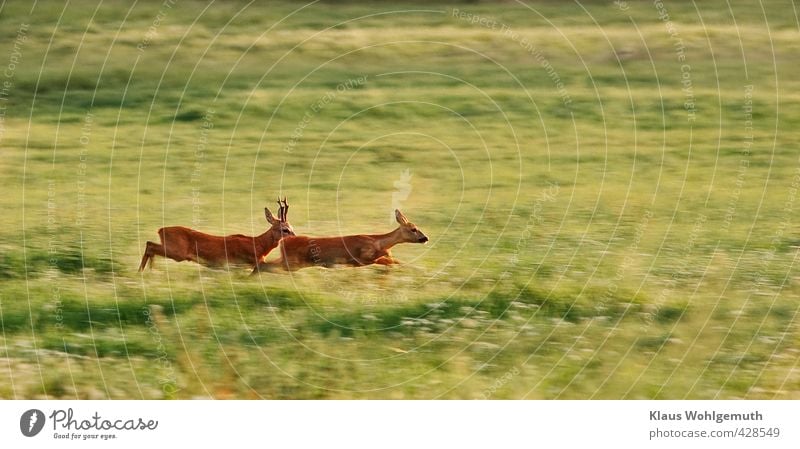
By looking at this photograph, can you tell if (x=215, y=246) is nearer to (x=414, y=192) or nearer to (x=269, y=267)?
(x=269, y=267)

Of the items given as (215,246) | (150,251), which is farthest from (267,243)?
(150,251)

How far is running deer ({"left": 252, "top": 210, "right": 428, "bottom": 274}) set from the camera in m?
9.96

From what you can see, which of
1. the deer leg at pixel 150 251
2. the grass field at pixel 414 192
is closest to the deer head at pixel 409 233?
the grass field at pixel 414 192

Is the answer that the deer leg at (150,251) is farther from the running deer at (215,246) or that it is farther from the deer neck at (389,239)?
the deer neck at (389,239)

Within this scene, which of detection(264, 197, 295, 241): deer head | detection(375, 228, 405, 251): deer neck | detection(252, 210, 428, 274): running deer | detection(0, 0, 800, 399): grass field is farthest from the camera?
detection(375, 228, 405, 251): deer neck

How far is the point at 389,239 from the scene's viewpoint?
33.3 feet

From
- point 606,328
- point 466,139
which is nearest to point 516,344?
point 606,328

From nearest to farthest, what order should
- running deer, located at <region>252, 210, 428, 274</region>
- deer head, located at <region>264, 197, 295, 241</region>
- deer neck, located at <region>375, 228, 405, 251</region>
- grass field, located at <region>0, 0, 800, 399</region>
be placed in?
grass field, located at <region>0, 0, 800, 399</region> < deer head, located at <region>264, 197, 295, 241</region> < running deer, located at <region>252, 210, 428, 274</region> < deer neck, located at <region>375, 228, 405, 251</region>

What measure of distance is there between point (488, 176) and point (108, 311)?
16.0 feet

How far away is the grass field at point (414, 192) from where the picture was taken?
8.68 meters

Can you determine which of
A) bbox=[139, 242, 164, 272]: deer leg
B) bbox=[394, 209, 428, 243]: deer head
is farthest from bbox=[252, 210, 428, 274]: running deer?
bbox=[139, 242, 164, 272]: deer leg

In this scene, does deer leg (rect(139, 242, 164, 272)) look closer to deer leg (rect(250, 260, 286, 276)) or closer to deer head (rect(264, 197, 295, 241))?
deer leg (rect(250, 260, 286, 276))

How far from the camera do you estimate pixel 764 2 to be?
17.9 metres

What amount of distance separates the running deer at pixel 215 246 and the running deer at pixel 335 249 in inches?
3.9
